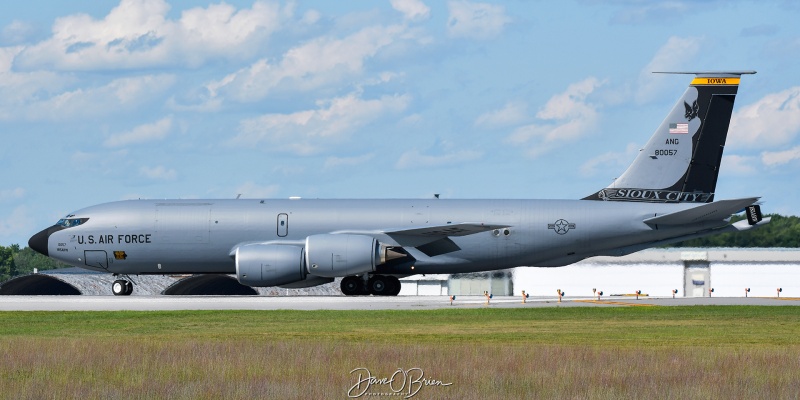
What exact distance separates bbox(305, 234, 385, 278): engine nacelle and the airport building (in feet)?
53.2

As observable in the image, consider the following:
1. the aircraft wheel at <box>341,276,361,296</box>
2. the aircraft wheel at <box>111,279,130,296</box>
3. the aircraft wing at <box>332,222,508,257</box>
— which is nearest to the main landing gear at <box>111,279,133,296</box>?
the aircraft wheel at <box>111,279,130,296</box>

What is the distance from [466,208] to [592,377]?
32.6 metres

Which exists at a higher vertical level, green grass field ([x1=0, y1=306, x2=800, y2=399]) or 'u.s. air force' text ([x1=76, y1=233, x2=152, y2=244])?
'u.s. air force' text ([x1=76, y1=233, x2=152, y2=244])

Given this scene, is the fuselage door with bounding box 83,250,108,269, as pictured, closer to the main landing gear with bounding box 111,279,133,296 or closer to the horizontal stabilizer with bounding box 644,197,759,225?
the main landing gear with bounding box 111,279,133,296

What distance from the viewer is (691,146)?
5444 centimetres

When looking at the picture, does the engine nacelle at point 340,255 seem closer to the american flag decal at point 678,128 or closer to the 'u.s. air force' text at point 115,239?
the 'u.s. air force' text at point 115,239

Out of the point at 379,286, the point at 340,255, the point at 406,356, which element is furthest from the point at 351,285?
the point at 406,356

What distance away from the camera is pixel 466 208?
54969mm

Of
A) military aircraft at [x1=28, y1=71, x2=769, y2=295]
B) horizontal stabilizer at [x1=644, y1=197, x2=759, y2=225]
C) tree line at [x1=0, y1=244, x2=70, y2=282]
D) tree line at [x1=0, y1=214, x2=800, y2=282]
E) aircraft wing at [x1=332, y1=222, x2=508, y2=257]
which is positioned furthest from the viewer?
tree line at [x1=0, y1=244, x2=70, y2=282]

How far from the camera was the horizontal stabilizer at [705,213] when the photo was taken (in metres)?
49.3

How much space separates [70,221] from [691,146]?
28954 millimetres

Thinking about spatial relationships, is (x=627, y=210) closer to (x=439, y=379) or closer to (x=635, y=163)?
(x=635, y=163)

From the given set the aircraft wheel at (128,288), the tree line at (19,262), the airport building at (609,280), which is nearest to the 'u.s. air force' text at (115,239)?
the aircraft wheel at (128,288)

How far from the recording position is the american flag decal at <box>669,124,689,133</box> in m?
54.6
